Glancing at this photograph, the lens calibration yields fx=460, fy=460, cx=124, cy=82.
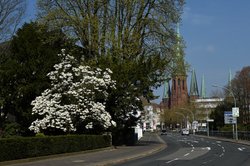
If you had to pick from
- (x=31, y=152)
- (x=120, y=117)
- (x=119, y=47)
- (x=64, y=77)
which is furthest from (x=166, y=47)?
(x=31, y=152)

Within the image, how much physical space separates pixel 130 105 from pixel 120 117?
2.06 meters

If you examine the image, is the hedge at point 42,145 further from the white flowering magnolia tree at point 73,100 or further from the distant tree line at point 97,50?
the distant tree line at point 97,50

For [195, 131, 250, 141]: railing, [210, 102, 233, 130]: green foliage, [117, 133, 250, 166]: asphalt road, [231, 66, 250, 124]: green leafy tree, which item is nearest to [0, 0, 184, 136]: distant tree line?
[117, 133, 250, 166]: asphalt road

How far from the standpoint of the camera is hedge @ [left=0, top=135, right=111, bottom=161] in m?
23.7

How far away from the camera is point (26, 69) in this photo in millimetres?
42781

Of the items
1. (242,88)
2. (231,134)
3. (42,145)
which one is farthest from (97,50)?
(242,88)

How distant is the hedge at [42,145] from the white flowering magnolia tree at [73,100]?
2.36m

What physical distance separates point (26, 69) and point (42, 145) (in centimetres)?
1701

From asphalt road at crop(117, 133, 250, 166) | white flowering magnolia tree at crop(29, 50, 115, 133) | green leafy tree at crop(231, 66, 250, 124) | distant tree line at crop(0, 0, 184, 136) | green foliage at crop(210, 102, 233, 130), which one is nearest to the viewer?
asphalt road at crop(117, 133, 250, 166)

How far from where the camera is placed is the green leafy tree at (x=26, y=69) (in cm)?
4216

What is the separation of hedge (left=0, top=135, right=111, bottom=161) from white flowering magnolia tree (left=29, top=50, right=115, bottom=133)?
7.75 ft

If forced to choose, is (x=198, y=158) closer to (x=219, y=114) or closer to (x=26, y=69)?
(x=26, y=69)

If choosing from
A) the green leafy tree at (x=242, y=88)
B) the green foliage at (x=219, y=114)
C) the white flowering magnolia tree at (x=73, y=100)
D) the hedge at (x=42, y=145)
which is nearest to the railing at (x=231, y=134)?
the green foliage at (x=219, y=114)

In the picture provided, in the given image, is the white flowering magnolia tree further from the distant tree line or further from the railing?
the railing
